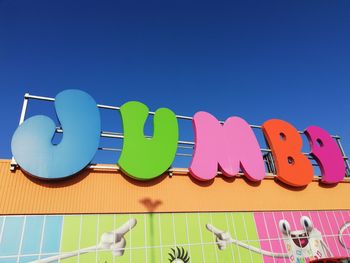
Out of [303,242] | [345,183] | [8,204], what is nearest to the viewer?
[8,204]

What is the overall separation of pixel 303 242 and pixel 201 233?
20.0ft

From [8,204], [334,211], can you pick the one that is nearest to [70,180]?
[8,204]

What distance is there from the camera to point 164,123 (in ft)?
52.2

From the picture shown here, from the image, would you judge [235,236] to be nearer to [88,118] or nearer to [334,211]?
[334,211]

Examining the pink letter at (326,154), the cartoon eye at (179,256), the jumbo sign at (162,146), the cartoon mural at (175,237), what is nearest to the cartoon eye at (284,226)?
the cartoon mural at (175,237)

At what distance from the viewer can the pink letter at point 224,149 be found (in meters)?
15.4

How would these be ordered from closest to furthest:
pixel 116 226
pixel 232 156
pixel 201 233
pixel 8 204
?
pixel 8 204 < pixel 116 226 < pixel 201 233 < pixel 232 156

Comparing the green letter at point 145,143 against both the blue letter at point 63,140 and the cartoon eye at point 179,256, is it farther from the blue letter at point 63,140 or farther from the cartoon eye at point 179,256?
the cartoon eye at point 179,256

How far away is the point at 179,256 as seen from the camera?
12703mm

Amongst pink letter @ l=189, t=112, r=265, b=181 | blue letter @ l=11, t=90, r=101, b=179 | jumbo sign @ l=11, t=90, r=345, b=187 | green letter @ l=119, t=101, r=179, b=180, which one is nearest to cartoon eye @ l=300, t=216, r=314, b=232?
jumbo sign @ l=11, t=90, r=345, b=187

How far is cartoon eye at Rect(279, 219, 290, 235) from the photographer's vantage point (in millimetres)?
15430

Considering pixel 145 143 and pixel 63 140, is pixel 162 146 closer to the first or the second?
pixel 145 143

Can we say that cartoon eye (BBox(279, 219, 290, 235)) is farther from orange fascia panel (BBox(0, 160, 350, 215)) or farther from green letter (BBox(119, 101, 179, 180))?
green letter (BBox(119, 101, 179, 180))

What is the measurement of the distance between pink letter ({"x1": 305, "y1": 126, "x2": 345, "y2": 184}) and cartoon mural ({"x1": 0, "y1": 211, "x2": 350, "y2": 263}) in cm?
272
